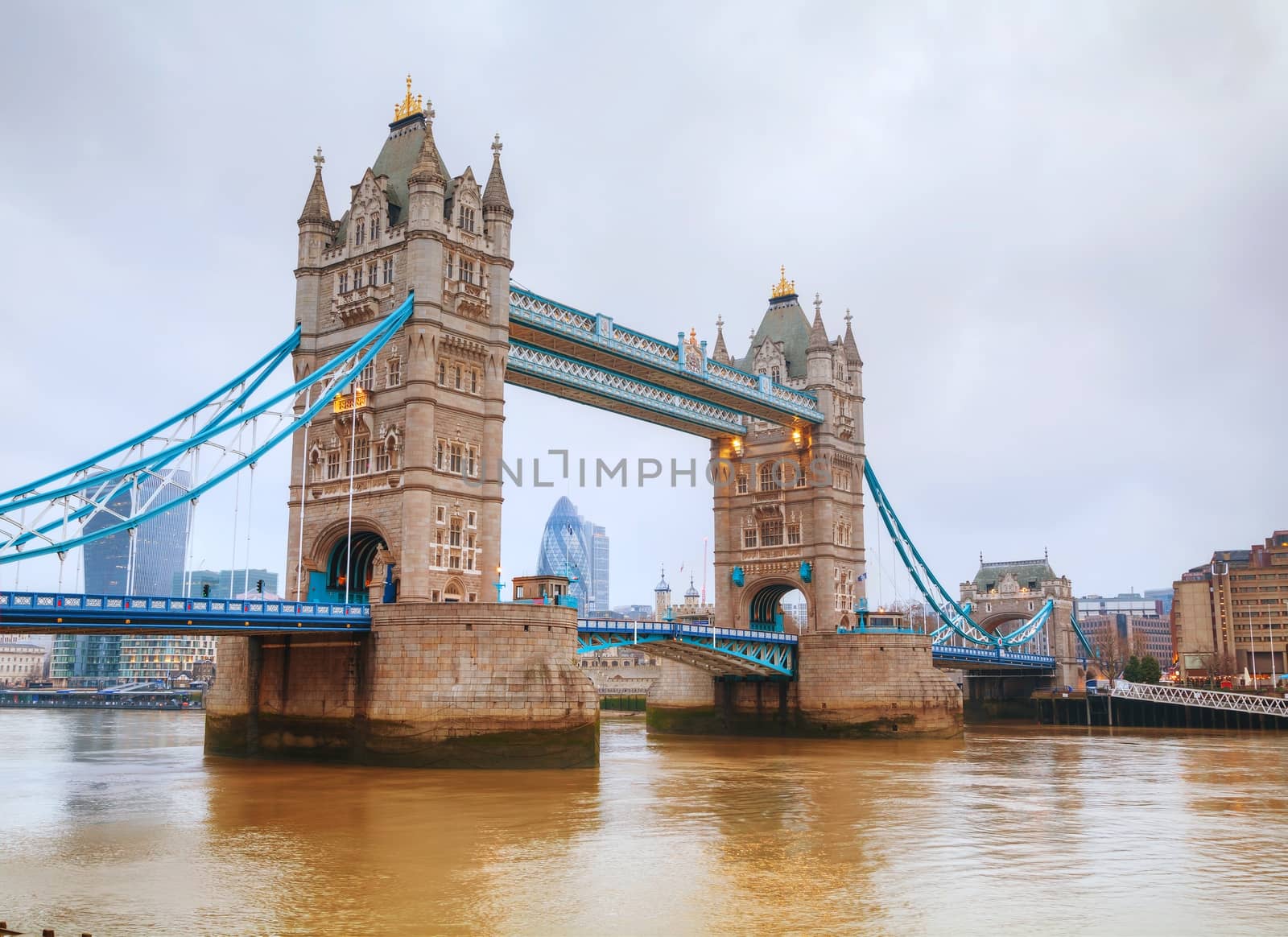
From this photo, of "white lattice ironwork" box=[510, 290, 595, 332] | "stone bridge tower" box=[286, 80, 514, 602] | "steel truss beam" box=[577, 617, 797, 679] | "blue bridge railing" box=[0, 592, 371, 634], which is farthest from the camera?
"steel truss beam" box=[577, 617, 797, 679]

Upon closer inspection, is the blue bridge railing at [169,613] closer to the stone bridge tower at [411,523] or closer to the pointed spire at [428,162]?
the stone bridge tower at [411,523]

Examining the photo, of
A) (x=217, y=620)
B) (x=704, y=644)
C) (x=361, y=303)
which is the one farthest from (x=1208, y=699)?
(x=217, y=620)

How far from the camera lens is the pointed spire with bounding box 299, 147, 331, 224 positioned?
5025 cm

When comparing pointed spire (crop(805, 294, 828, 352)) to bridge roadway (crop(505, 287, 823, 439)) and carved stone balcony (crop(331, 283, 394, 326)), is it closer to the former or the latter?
bridge roadway (crop(505, 287, 823, 439))

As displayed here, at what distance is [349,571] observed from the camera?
47.6 metres

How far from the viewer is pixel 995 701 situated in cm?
9806

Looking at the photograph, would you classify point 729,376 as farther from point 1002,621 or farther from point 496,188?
point 1002,621

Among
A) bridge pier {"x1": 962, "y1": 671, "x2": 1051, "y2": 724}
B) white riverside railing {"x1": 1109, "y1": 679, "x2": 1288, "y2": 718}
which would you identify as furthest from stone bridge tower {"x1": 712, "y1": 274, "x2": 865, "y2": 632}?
bridge pier {"x1": 962, "y1": 671, "x2": 1051, "y2": 724}

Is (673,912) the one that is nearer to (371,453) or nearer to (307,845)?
(307,845)

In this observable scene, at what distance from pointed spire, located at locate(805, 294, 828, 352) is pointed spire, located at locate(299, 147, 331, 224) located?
33.4 meters

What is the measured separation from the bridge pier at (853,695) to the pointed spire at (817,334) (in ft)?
60.7

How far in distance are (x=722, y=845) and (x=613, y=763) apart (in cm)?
2167

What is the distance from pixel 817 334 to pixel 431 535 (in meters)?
36.0

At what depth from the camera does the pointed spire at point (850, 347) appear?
75.9 meters
